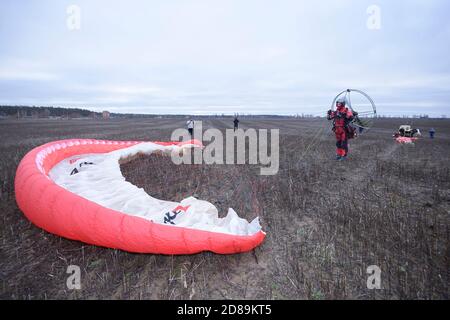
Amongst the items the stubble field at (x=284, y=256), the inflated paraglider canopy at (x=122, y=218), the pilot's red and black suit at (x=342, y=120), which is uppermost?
the pilot's red and black suit at (x=342, y=120)

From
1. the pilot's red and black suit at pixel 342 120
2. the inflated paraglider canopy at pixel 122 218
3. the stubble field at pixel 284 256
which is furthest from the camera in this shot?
the pilot's red and black suit at pixel 342 120

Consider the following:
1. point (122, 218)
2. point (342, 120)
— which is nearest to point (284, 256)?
point (122, 218)

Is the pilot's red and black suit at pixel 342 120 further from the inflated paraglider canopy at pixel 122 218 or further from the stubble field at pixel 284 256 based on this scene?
the inflated paraglider canopy at pixel 122 218

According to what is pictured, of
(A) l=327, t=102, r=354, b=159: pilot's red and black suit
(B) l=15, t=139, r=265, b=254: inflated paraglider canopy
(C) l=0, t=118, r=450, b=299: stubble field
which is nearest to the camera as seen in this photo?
(C) l=0, t=118, r=450, b=299: stubble field

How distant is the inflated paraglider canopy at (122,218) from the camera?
3451 millimetres

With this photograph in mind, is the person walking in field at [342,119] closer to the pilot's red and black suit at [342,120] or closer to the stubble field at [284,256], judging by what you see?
the pilot's red and black suit at [342,120]

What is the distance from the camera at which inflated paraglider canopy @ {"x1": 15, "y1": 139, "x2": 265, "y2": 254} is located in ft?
11.3

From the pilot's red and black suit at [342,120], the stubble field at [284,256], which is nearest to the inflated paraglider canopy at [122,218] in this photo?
the stubble field at [284,256]

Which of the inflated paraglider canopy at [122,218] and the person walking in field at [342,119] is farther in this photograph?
the person walking in field at [342,119]

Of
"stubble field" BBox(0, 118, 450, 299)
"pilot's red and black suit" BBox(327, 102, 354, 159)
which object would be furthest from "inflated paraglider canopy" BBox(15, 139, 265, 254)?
"pilot's red and black suit" BBox(327, 102, 354, 159)

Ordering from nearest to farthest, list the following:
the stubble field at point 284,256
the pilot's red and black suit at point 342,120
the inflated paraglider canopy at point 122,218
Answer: the stubble field at point 284,256, the inflated paraglider canopy at point 122,218, the pilot's red and black suit at point 342,120

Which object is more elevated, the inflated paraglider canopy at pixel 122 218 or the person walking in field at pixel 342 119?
the person walking in field at pixel 342 119

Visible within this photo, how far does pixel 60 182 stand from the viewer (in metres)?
5.75

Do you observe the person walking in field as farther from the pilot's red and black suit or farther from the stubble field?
the stubble field
